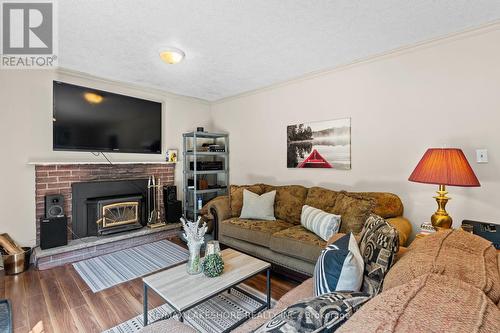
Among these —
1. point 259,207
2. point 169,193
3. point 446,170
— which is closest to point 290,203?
point 259,207

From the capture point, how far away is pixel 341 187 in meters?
3.00

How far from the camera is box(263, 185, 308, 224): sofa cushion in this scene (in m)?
2.90

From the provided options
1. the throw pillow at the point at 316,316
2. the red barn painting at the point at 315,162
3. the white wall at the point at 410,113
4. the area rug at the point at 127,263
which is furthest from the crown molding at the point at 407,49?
the area rug at the point at 127,263

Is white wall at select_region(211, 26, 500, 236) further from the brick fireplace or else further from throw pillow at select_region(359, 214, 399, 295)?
the brick fireplace

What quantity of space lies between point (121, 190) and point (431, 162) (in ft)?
12.2

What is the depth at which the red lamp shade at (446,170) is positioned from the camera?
5.80 feet

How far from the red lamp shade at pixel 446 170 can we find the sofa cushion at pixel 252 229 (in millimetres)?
1430

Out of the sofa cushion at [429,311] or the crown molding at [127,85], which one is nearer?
the sofa cushion at [429,311]

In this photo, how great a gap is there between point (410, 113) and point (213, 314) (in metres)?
2.67

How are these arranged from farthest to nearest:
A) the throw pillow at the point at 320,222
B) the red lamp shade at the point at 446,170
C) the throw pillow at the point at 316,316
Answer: the throw pillow at the point at 320,222
the red lamp shade at the point at 446,170
the throw pillow at the point at 316,316

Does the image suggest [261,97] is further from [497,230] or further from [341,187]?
[497,230]

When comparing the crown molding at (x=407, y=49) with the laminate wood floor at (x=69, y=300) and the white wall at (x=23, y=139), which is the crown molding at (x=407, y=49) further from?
the white wall at (x=23, y=139)

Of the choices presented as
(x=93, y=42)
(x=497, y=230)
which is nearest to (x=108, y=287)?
(x=93, y=42)

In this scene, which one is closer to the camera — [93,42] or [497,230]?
[497,230]
